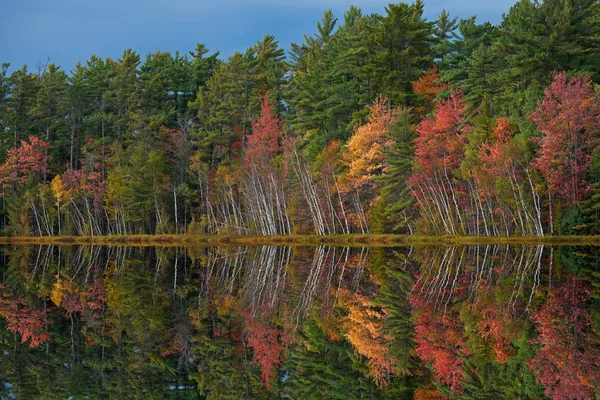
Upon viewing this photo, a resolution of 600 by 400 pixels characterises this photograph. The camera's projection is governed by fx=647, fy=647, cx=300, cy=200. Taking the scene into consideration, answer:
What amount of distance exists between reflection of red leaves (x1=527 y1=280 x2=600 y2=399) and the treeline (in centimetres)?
2408

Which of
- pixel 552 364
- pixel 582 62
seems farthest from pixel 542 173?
pixel 552 364

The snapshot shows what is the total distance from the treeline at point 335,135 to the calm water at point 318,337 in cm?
1643

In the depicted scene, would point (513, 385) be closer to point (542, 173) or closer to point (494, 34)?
point (542, 173)

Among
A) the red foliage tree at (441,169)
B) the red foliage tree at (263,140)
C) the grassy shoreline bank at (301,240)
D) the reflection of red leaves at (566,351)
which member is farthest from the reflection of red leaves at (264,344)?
the red foliage tree at (263,140)

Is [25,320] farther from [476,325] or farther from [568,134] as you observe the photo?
[568,134]

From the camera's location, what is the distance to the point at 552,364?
9.38 m

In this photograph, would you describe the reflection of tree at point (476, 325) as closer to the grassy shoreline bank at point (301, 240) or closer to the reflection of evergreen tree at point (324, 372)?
the reflection of evergreen tree at point (324, 372)

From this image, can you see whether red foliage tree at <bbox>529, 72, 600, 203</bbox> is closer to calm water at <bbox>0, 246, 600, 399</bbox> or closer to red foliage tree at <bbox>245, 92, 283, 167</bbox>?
calm water at <bbox>0, 246, 600, 399</bbox>

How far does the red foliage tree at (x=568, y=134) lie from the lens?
35.4 metres

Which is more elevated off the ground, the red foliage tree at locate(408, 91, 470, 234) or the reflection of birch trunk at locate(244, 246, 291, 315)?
the red foliage tree at locate(408, 91, 470, 234)

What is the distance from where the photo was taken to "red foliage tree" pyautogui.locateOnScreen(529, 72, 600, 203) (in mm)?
35438

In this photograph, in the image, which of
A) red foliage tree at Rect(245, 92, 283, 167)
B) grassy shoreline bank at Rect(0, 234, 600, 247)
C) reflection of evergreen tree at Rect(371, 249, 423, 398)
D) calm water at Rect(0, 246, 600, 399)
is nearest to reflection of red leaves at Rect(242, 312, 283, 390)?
calm water at Rect(0, 246, 600, 399)

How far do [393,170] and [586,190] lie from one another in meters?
13.7

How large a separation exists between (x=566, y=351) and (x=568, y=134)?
28819 mm
